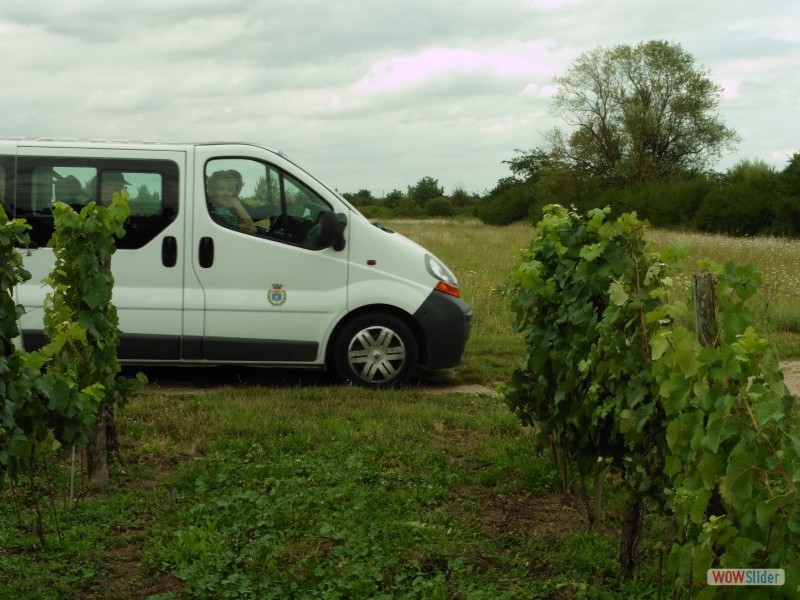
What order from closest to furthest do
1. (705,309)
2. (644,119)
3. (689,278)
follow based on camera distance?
(705,309)
(689,278)
(644,119)

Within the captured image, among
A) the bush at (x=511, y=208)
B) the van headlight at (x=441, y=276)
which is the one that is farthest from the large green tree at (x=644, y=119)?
the van headlight at (x=441, y=276)

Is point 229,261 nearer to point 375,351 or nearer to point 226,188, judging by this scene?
point 226,188

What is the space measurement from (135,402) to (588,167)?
55129 mm

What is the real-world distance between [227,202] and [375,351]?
1.80 meters

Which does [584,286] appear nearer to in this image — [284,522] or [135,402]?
[284,522]

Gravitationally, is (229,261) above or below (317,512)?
above

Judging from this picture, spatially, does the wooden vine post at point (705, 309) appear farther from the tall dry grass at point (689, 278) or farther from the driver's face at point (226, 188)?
the driver's face at point (226, 188)

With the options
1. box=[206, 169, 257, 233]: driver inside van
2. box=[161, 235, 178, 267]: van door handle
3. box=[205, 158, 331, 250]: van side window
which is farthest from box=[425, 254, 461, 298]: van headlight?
box=[161, 235, 178, 267]: van door handle

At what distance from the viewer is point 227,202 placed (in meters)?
9.40

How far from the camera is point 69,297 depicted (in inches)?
247

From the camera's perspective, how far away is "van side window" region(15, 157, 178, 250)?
9320 millimetres

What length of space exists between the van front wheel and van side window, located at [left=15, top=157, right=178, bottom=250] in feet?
6.03

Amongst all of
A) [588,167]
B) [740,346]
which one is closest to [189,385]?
[740,346]

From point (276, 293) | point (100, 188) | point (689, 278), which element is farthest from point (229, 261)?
point (689, 278)
